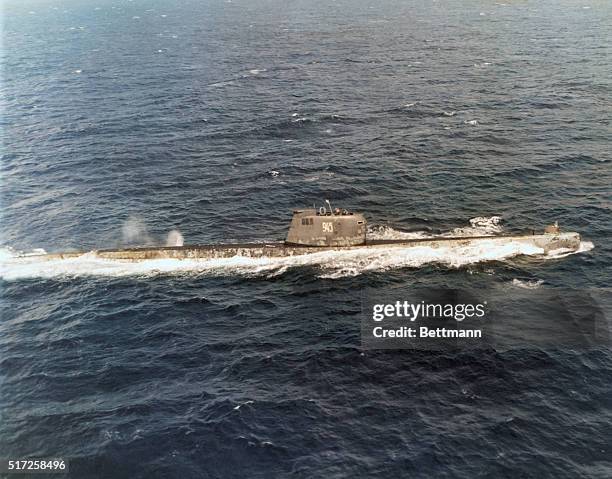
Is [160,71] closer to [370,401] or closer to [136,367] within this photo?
[136,367]

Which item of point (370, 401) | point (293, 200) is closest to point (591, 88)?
point (293, 200)

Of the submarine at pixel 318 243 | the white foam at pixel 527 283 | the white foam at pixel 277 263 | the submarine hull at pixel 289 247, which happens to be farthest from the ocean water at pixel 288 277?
the submarine at pixel 318 243

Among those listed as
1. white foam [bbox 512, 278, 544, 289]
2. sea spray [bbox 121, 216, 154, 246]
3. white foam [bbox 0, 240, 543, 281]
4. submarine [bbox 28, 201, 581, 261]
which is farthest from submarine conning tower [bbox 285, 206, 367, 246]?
sea spray [bbox 121, 216, 154, 246]

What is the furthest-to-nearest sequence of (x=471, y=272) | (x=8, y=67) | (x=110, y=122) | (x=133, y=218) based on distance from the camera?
(x=8, y=67) < (x=110, y=122) < (x=133, y=218) < (x=471, y=272)

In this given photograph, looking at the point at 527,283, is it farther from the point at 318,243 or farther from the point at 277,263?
the point at 277,263

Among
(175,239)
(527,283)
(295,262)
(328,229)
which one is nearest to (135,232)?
(175,239)

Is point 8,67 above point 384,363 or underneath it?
above

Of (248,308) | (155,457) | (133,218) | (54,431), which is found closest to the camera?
(155,457)
